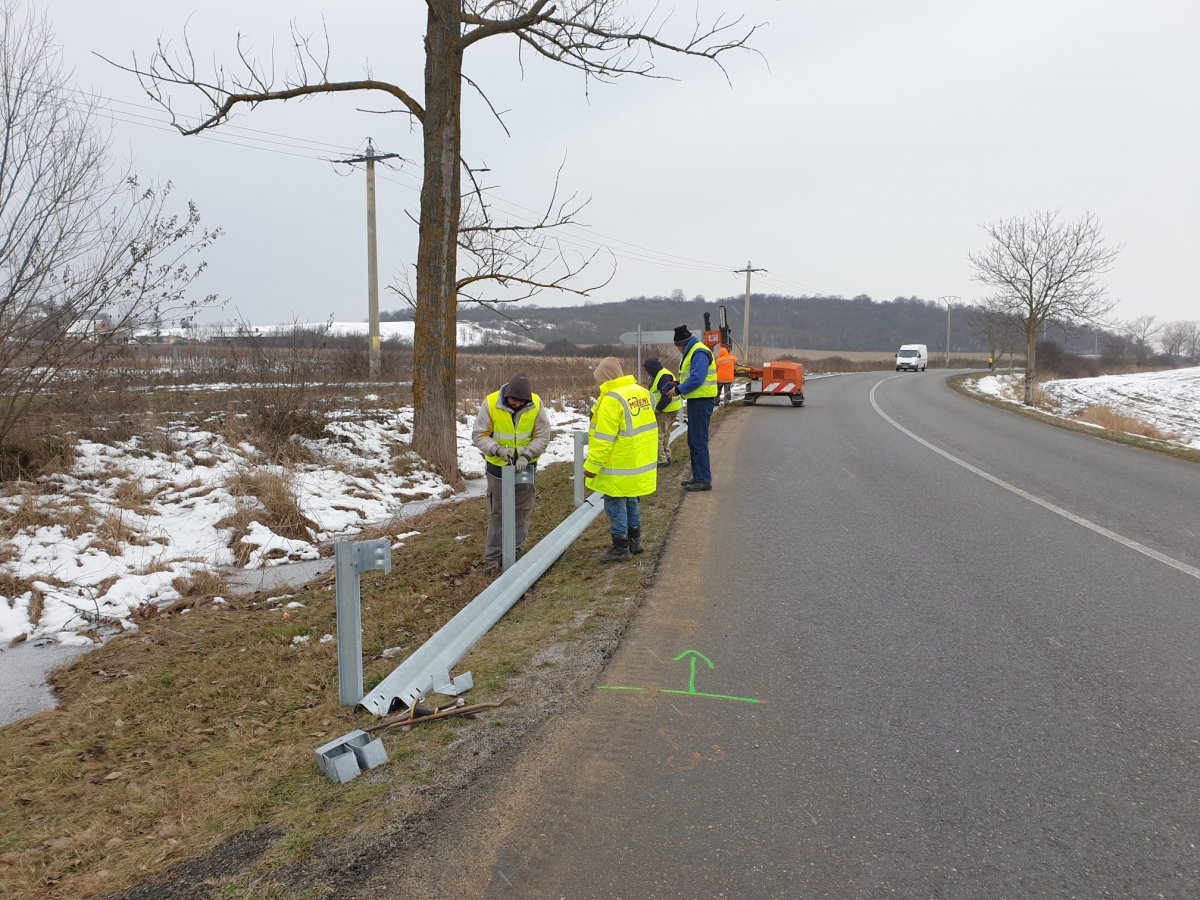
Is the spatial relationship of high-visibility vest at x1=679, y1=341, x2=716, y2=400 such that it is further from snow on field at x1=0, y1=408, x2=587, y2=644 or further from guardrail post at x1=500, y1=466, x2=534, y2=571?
snow on field at x1=0, y1=408, x2=587, y2=644

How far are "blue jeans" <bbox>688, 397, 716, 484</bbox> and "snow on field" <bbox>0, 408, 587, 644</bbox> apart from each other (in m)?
4.07

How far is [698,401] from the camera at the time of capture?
9.89 metres

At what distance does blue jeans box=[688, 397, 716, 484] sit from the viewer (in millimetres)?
9836

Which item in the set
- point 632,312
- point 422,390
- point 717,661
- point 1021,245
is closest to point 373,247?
point 422,390

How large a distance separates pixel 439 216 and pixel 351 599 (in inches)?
343

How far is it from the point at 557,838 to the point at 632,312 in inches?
3946

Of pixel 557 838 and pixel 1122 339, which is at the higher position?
pixel 1122 339

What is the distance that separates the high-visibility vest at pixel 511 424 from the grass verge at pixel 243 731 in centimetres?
110

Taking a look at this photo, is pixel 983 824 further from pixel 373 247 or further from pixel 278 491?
pixel 373 247

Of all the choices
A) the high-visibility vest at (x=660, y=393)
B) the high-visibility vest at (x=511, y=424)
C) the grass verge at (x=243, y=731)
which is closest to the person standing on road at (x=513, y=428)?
the high-visibility vest at (x=511, y=424)

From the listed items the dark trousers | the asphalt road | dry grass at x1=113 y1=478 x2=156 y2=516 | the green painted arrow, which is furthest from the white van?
the green painted arrow

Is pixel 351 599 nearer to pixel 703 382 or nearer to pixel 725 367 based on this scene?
pixel 703 382

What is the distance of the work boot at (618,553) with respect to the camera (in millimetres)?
6770

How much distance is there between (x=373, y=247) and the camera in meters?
26.5
